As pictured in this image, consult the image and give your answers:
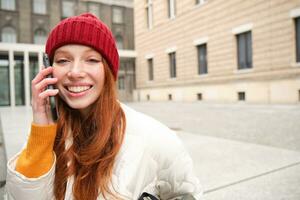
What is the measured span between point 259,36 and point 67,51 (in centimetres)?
1380

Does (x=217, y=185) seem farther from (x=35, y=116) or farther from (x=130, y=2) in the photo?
(x=130, y=2)

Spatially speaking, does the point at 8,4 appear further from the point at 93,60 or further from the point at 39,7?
the point at 93,60

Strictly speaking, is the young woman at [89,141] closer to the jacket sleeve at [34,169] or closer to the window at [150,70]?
the jacket sleeve at [34,169]

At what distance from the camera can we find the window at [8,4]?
81.5 feet

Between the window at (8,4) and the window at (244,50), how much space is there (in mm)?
21638

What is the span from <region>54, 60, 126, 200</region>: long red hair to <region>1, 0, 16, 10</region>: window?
92.5 ft

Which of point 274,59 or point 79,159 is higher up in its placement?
point 274,59

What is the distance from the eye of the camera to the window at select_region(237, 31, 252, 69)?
14.2m

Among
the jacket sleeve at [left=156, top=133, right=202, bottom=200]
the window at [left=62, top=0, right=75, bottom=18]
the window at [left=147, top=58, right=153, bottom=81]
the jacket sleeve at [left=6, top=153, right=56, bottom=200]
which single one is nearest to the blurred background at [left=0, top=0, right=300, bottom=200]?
the window at [left=147, top=58, right=153, bottom=81]

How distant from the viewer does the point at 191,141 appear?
4.71 m

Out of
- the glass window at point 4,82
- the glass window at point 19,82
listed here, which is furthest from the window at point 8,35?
the glass window at point 4,82

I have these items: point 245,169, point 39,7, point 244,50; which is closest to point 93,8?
point 39,7

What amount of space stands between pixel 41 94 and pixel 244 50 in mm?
14643

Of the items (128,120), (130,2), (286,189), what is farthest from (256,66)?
(130,2)
